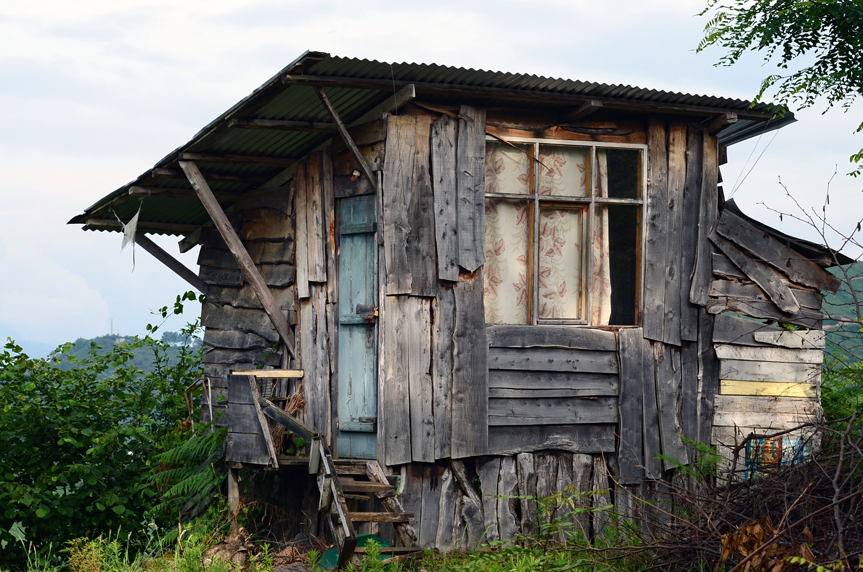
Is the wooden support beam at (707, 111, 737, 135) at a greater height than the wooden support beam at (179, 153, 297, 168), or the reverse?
the wooden support beam at (707, 111, 737, 135)

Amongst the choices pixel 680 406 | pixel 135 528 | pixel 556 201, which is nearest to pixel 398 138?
pixel 556 201

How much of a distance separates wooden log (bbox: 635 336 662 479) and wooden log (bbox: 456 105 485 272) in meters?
2.04

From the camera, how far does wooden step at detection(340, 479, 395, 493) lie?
705cm

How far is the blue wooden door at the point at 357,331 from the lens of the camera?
8109 mm

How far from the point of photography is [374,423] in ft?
26.3

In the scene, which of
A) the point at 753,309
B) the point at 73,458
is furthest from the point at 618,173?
the point at 73,458

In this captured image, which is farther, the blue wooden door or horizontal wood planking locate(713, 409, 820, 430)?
horizontal wood planking locate(713, 409, 820, 430)

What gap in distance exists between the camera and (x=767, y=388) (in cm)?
899

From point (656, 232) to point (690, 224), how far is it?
0.46 m

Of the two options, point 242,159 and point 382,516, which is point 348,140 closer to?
point 242,159

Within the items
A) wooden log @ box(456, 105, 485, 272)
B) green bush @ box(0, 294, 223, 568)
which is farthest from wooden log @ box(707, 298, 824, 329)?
green bush @ box(0, 294, 223, 568)

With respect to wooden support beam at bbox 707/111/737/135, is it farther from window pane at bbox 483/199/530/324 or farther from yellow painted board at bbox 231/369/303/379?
yellow painted board at bbox 231/369/303/379

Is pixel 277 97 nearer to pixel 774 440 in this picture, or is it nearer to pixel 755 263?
pixel 755 263

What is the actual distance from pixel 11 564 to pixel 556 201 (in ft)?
24.6
